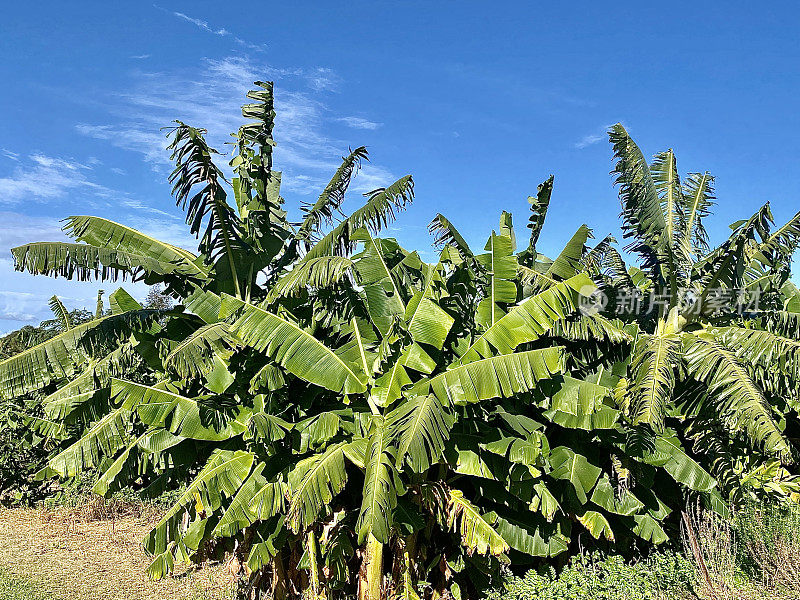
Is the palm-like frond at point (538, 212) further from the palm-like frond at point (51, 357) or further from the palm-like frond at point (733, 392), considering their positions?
the palm-like frond at point (51, 357)

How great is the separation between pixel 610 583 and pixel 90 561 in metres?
7.28

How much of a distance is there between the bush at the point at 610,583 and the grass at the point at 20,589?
17.5 ft

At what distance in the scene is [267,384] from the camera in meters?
6.96

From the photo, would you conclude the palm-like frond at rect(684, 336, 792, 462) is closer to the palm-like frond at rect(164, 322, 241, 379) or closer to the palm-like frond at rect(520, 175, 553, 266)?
the palm-like frond at rect(520, 175, 553, 266)

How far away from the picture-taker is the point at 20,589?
8.28m

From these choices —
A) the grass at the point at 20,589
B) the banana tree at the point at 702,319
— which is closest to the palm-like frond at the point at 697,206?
the banana tree at the point at 702,319

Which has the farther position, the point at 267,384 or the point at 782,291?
the point at 782,291

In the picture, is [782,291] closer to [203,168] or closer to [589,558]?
[589,558]

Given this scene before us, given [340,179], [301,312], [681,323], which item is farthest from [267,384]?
[681,323]

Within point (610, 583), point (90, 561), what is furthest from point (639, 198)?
point (90, 561)

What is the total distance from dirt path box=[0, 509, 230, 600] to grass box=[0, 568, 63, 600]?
0.45 ft

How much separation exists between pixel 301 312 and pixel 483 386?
2.62 metres

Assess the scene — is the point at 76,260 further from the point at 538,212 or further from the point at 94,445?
the point at 538,212

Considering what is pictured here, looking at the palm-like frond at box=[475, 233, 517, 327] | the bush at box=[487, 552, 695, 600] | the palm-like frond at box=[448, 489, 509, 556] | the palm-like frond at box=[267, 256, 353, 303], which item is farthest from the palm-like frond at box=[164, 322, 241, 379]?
the bush at box=[487, 552, 695, 600]
